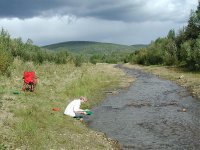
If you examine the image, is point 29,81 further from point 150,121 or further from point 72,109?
point 150,121

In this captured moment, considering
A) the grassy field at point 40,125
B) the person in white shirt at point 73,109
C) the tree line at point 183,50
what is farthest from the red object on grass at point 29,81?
the tree line at point 183,50

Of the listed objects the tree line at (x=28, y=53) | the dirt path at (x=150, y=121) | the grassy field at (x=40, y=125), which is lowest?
the dirt path at (x=150, y=121)

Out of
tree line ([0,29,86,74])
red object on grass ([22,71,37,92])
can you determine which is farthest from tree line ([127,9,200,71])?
red object on grass ([22,71,37,92])

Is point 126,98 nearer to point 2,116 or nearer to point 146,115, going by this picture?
point 146,115

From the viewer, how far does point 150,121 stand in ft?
81.4

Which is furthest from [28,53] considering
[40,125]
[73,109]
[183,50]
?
[40,125]

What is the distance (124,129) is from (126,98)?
13.9 m

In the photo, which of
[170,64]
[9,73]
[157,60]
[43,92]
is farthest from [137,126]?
[157,60]

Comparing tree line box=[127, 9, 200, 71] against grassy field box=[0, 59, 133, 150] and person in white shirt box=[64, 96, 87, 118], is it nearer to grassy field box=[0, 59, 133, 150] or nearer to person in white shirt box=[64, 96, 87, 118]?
grassy field box=[0, 59, 133, 150]

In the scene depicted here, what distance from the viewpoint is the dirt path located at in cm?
1955

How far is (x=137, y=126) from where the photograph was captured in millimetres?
23453

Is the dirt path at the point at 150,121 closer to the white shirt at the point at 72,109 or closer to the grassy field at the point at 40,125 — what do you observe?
the white shirt at the point at 72,109

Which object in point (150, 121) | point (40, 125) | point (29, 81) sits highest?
point (29, 81)

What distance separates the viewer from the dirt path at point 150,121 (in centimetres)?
1955
